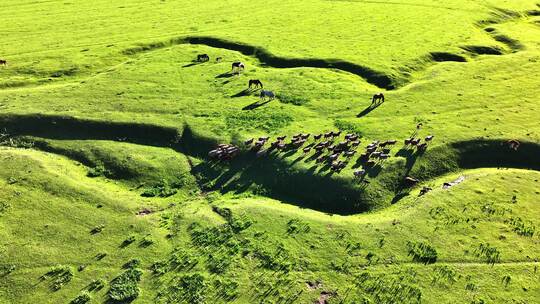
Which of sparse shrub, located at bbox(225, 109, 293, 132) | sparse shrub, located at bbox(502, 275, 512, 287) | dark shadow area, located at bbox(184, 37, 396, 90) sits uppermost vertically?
dark shadow area, located at bbox(184, 37, 396, 90)

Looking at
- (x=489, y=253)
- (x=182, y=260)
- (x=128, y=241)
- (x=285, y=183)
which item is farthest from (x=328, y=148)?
(x=128, y=241)

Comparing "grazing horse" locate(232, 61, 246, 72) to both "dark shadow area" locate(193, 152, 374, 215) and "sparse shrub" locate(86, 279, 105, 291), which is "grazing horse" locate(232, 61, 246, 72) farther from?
"sparse shrub" locate(86, 279, 105, 291)

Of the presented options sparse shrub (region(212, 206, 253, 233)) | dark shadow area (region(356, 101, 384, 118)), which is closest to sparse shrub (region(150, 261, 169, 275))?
sparse shrub (region(212, 206, 253, 233))

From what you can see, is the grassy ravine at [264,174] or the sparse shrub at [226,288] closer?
the sparse shrub at [226,288]

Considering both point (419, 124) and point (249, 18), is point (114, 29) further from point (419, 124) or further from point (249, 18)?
point (419, 124)

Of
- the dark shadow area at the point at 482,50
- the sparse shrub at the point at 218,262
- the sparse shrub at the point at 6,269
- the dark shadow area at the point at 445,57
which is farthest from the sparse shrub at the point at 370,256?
the dark shadow area at the point at 482,50

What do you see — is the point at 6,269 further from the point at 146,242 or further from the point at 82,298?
the point at 146,242

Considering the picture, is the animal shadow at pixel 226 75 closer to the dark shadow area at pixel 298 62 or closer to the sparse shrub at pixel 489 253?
the dark shadow area at pixel 298 62
